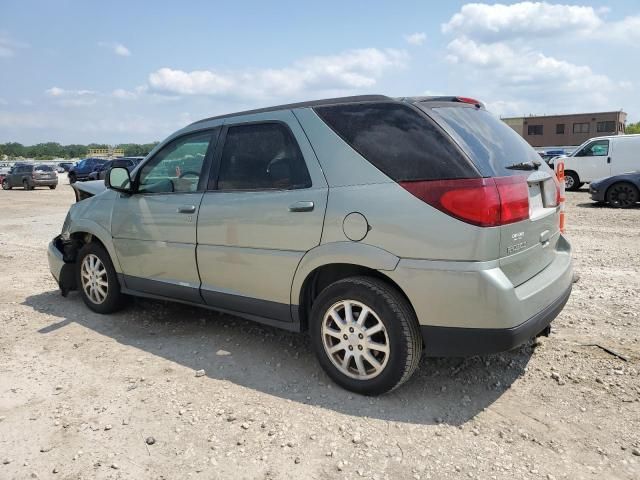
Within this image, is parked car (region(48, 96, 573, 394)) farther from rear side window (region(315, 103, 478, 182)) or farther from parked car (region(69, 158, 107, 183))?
parked car (region(69, 158, 107, 183))

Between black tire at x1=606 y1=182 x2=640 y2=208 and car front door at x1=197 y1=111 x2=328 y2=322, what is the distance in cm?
1197

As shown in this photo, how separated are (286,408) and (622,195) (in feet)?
41.2

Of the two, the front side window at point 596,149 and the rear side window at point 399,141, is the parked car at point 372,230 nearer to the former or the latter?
the rear side window at point 399,141

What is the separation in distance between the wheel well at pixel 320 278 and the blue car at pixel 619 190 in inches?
467

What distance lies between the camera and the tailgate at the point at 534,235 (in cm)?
288

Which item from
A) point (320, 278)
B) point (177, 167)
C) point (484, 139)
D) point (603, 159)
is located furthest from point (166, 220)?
point (603, 159)

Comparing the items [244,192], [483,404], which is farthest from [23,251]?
[483,404]

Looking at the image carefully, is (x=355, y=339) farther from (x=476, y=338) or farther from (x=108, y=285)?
(x=108, y=285)

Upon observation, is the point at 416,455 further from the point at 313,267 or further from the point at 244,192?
the point at 244,192

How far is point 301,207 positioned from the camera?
3.36 m

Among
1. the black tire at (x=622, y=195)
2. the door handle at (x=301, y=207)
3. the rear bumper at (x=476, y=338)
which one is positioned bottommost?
the black tire at (x=622, y=195)

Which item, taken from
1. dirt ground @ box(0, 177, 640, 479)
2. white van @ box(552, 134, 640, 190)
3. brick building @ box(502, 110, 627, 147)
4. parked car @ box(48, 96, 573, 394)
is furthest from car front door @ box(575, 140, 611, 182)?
brick building @ box(502, 110, 627, 147)

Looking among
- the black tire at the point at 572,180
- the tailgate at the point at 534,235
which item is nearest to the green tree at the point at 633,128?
the black tire at the point at 572,180

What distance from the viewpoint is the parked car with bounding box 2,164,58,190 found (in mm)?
29641
